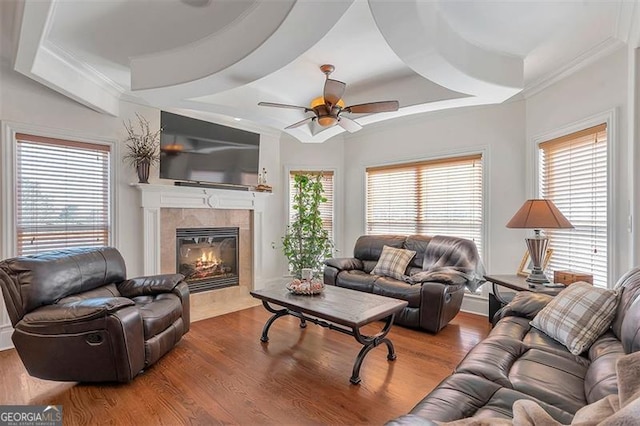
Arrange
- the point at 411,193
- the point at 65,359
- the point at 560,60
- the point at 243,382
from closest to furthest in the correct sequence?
the point at 65,359 < the point at 243,382 < the point at 560,60 < the point at 411,193

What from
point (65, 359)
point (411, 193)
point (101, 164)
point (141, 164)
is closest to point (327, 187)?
point (411, 193)

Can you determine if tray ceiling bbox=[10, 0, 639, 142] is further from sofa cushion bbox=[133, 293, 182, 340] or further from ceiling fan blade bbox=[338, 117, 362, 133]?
sofa cushion bbox=[133, 293, 182, 340]

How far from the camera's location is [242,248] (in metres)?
5.01

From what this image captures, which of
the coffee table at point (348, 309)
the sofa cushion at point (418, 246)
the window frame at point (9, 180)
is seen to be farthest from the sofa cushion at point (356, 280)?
the window frame at point (9, 180)

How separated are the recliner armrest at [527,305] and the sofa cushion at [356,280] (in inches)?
61.7

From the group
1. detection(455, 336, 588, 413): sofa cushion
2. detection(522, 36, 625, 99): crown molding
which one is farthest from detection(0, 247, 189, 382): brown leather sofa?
detection(522, 36, 625, 99): crown molding

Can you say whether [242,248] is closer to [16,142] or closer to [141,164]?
[141,164]

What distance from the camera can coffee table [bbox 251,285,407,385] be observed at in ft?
8.03

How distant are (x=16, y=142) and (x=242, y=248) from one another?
2851 millimetres

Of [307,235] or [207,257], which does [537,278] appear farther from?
[207,257]

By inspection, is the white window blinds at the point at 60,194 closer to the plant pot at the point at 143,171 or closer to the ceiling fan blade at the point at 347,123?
the plant pot at the point at 143,171

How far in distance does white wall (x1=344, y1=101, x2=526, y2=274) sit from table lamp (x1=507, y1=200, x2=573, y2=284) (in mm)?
788

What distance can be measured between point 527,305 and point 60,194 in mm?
4532

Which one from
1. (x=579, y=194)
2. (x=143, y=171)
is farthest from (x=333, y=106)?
(x=579, y=194)
